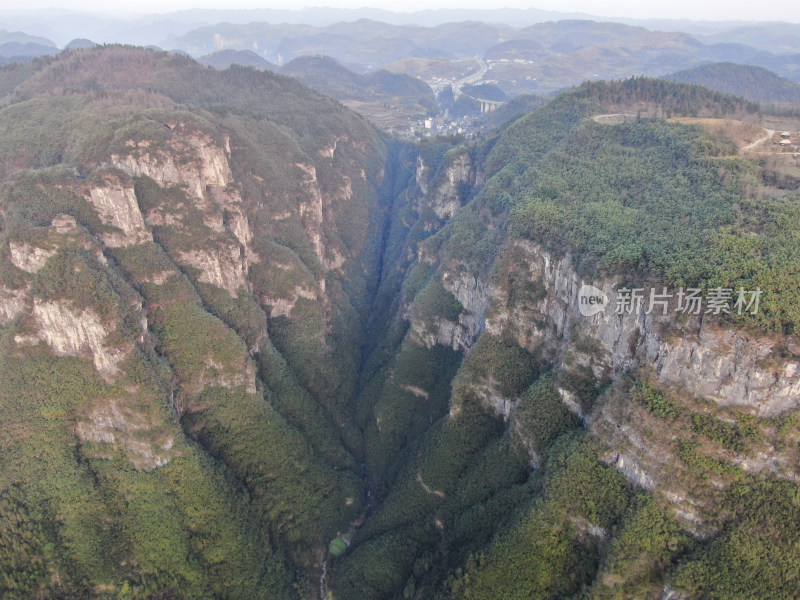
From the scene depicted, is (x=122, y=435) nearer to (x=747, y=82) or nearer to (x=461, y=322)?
(x=461, y=322)

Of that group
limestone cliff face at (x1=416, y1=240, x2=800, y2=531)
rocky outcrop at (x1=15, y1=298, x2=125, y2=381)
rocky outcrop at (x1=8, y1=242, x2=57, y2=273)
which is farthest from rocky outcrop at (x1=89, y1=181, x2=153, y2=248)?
limestone cliff face at (x1=416, y1=240, x2=800, y2=531)

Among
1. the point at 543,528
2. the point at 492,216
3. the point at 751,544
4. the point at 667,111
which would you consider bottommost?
the point at 543,528

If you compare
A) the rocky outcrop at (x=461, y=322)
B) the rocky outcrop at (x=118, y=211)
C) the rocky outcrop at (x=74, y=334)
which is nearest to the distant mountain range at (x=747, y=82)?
the rocky outcrop at (x=461, y=322)

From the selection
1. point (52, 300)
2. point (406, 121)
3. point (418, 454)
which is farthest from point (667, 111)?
point (406, 121)

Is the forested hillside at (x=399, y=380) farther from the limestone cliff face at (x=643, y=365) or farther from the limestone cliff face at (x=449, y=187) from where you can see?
the limestone cliff face at (x=449, y=187)

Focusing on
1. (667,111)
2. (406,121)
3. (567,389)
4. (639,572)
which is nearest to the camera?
(639,572)

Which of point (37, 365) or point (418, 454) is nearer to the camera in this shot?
point (37, 365)

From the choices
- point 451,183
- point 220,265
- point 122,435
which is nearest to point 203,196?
point 220,265

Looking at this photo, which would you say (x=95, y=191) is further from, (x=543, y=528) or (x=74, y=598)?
(x=543, y=528)
